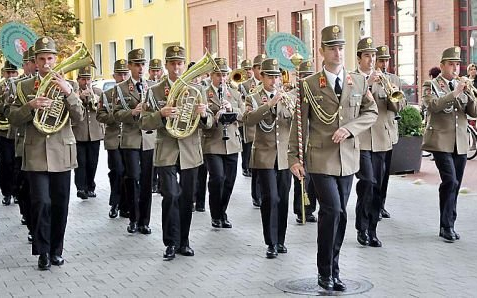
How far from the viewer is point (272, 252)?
380 inches

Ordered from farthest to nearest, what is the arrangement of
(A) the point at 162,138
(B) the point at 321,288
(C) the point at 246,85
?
(C) the point at 246,85, (A) the point at 162,138, (B) the point at 321,288

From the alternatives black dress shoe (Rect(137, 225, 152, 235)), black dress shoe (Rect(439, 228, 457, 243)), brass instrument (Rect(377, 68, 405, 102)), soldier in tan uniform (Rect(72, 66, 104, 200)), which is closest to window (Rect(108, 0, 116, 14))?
soldier in tan uniform (Rect(72, 66, 104, 200))

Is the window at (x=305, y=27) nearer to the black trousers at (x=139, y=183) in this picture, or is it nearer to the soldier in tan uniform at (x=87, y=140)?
the soldier in tan uniform at (x=87, y=140)

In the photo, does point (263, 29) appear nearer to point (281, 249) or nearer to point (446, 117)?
point (446, 117)

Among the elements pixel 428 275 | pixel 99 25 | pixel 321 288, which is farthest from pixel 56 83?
pixel 99 25

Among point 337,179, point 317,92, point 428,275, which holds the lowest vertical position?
point 428,275

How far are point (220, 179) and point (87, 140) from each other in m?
3.84

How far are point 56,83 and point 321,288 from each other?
3079 millimetres

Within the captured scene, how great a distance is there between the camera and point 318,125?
8281 mm

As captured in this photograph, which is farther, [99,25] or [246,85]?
[99,25]

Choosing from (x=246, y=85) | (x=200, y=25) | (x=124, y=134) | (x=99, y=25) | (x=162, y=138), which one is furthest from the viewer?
(x=99, y=25)

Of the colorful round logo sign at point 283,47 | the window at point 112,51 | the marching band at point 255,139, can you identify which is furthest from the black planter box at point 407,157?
the window at point 112,51

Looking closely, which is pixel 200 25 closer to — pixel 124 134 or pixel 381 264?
pixel 124 134

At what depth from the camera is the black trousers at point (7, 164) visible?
14.1 m
